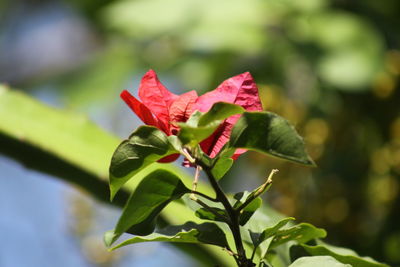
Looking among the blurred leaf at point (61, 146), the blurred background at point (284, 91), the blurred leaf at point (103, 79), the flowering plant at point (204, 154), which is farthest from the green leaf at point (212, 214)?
the blurred leaf at point (103, 79)

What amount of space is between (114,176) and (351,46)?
37.3 inches

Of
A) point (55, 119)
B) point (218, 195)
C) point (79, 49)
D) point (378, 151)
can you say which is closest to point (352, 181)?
point (378, 151)

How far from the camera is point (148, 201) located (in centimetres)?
36

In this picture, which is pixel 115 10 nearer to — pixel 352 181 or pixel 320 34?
pixel 320 34

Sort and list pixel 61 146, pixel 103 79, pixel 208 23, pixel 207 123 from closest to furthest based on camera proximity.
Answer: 1. pixel 207 123
2. pixel 61 146
3. pixel 208 23
4. pixel 103 79

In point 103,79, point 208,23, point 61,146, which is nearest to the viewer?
point 61,146

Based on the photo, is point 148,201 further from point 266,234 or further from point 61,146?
point 61,146

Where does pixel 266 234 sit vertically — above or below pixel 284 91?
above

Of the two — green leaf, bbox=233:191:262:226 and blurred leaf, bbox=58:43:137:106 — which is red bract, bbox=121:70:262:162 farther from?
blurred leaf, bbox=58:43:137:106

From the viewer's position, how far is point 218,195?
37 centimetres

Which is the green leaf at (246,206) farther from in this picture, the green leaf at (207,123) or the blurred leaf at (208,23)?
the blurred leaf at (208,23)

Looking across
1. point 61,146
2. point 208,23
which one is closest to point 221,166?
point 61,146

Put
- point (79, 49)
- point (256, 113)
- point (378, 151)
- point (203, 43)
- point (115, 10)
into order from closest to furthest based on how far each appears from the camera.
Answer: point (256, 113) < point (378, 151) < point (203, 43) < point (115, 10) < point (79, 49)

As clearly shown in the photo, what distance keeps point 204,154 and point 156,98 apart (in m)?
0.06
